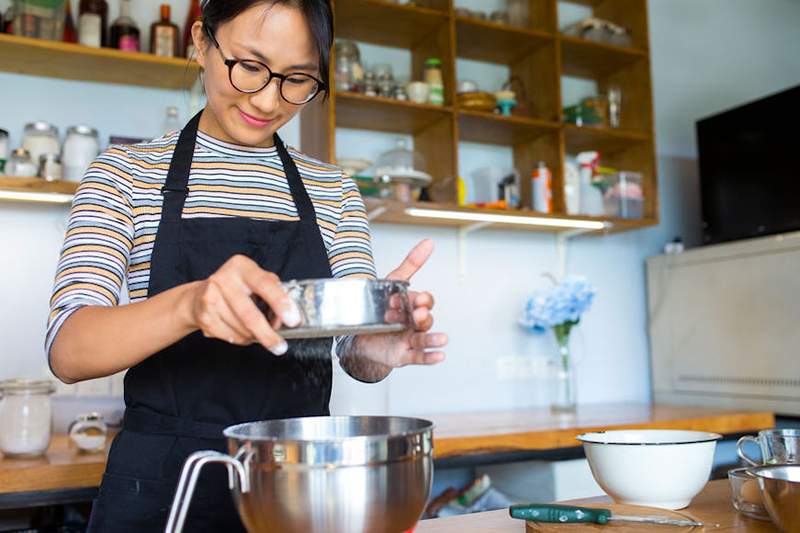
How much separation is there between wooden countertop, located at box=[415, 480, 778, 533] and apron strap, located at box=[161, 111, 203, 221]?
22.9 inches

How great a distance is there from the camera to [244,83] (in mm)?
1109

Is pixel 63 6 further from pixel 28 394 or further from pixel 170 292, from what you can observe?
pixel 170 292

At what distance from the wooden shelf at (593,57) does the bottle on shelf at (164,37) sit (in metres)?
1.47

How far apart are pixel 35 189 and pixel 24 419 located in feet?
2.25

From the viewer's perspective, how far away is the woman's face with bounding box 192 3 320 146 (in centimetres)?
109

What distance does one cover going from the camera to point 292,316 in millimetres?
689

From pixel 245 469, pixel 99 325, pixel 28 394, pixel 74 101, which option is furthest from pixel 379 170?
pixel 245 469

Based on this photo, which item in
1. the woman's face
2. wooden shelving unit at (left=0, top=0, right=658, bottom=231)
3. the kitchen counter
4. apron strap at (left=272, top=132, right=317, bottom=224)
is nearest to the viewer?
the woman's face

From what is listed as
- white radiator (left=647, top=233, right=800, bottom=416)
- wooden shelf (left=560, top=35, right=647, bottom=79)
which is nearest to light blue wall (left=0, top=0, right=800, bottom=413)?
white radiator (left=647, top=233, right=800, bottom=416)

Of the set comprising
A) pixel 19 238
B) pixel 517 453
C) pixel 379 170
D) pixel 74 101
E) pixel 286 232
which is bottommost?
pixel 517 453

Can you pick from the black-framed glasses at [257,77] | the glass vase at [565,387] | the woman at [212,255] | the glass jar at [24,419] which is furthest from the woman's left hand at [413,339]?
the glass vase at [565,387]

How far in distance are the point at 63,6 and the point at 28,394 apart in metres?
1.18

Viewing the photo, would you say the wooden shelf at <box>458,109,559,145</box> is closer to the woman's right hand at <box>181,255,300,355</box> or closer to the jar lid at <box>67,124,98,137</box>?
the jar lid at <box>67,124,98,137</box>

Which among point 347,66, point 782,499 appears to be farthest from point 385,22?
point 782,499
